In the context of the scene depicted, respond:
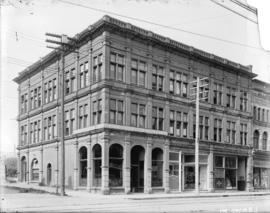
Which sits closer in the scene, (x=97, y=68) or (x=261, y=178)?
(x=97, y=68)

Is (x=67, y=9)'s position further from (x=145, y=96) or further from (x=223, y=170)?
(x=223, y=170)

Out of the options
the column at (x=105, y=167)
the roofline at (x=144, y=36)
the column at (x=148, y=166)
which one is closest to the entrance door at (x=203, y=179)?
the column at (x=148, y=166)

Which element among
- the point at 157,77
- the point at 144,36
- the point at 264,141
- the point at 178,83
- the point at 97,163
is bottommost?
the point at 97,163

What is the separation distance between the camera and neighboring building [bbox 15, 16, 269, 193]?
2486 centimetres

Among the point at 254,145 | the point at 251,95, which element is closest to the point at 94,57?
the point at 251,95

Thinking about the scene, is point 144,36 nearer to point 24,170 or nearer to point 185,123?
point 185,123

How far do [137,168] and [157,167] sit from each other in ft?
5.61

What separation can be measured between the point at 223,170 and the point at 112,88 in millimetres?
14476

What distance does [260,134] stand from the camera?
39562 millimetres

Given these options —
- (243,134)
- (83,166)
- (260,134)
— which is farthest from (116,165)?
(260,134)

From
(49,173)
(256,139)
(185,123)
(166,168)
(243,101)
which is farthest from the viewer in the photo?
(256,139)

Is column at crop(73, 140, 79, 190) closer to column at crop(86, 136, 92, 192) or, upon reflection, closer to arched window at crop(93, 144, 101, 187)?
column at crop(86, 136, 92, 192)

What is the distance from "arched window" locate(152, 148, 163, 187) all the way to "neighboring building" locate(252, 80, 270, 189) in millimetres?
13827

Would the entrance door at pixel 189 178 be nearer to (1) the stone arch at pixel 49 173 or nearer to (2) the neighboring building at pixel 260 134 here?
(2) the neighboring building at pixel 260 134
